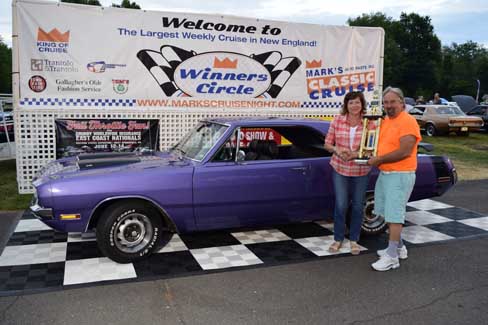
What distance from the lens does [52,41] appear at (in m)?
7.29

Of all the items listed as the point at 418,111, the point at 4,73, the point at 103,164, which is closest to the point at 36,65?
the point at 103,164

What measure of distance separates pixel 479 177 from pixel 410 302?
7005 millimetres

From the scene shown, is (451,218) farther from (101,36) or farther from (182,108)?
(101,36)

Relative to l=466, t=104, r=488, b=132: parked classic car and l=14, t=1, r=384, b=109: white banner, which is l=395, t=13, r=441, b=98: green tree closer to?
l=466, t=104, r=488, b=132: parked classic car

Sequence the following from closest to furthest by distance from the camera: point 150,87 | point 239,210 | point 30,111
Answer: point 239,210 < point 30,111 < point 150,87

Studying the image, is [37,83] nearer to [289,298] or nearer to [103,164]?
[103,164]

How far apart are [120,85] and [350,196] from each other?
15.6 ft

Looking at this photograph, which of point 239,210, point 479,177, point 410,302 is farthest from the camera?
point 479,177

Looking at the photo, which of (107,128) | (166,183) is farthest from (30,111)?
(166,183)

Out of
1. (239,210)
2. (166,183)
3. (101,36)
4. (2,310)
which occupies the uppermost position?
(101,36)

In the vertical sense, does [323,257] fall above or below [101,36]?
below

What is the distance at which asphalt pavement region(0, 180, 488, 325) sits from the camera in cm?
334

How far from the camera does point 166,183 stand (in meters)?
4.38

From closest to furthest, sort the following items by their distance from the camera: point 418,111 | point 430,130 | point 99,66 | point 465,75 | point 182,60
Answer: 1. point 99,66
2. point 182,60
3. point 430,130
4. point 418,111
5. point 465,75
